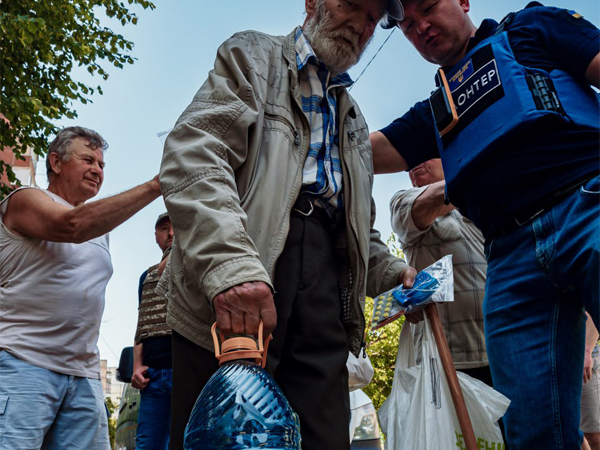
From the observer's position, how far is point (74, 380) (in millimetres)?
3178

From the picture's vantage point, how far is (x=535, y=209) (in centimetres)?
202

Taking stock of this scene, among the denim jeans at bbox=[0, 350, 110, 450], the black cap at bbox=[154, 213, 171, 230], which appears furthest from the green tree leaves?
the denim jeans at bbox=[0, 350, 110, 450]

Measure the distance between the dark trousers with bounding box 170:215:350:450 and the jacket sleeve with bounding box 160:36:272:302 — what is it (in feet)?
0.87

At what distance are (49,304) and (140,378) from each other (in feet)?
5.35

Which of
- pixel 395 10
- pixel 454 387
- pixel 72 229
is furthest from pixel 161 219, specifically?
pixel 454 387

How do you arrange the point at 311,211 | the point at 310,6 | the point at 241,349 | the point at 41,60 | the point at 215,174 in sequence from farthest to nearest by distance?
1. the point at 41,60
2. the point at 310,6
3. the point at 311,211
4. the point at 215,174
5. the point at 241,349

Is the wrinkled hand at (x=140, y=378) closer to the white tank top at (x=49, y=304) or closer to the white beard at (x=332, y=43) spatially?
the white tank top at (x=49, y=304)

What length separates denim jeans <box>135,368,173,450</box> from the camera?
4.47 meters

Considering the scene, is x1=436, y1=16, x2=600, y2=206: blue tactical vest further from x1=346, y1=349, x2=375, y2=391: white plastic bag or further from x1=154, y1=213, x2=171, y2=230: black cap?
x1=154, y1=213, x2=171, y2=230: black cap

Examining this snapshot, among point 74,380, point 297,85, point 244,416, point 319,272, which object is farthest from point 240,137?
point 74,380

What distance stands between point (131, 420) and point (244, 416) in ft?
13.9

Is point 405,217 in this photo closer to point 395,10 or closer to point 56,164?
point 395,10

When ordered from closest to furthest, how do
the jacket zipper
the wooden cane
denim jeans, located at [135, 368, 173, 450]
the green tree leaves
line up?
the jacket zipper
the wooden cane
denim jeans, located at [135, 368, 173, 450]
the green tree leaves

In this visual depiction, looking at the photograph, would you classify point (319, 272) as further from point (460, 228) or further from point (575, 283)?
point (460, 228)
